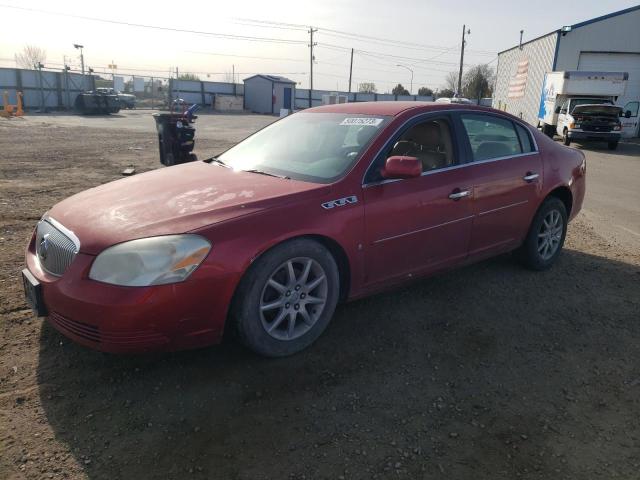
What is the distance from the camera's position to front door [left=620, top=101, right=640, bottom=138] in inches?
1022

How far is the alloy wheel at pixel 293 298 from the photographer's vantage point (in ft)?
9.87

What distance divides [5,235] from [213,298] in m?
3.84

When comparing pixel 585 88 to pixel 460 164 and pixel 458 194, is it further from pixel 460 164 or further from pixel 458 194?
pixel 458 194

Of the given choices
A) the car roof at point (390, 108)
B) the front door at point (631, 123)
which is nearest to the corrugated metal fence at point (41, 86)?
the front door at point (631, 123)

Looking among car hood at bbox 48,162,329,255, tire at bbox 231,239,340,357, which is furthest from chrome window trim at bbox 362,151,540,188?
tire at bbox 231,239,340,357

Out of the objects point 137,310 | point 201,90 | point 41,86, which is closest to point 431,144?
point 137,310

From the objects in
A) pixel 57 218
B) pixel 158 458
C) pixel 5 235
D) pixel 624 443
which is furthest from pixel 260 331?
pixel 5 235

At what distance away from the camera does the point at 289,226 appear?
2955 mm

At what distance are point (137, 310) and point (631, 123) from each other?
29847 mm

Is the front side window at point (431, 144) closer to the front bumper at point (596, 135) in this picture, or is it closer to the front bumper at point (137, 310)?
the front bumper at point (137, 310)

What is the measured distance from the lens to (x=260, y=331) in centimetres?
296

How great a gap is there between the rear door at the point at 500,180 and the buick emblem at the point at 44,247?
306 cm

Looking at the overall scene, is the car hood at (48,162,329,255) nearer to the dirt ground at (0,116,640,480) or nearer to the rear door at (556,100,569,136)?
the dirt ground at (0,116,640,480)

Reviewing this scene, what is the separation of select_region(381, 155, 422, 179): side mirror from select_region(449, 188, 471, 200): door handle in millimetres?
567
